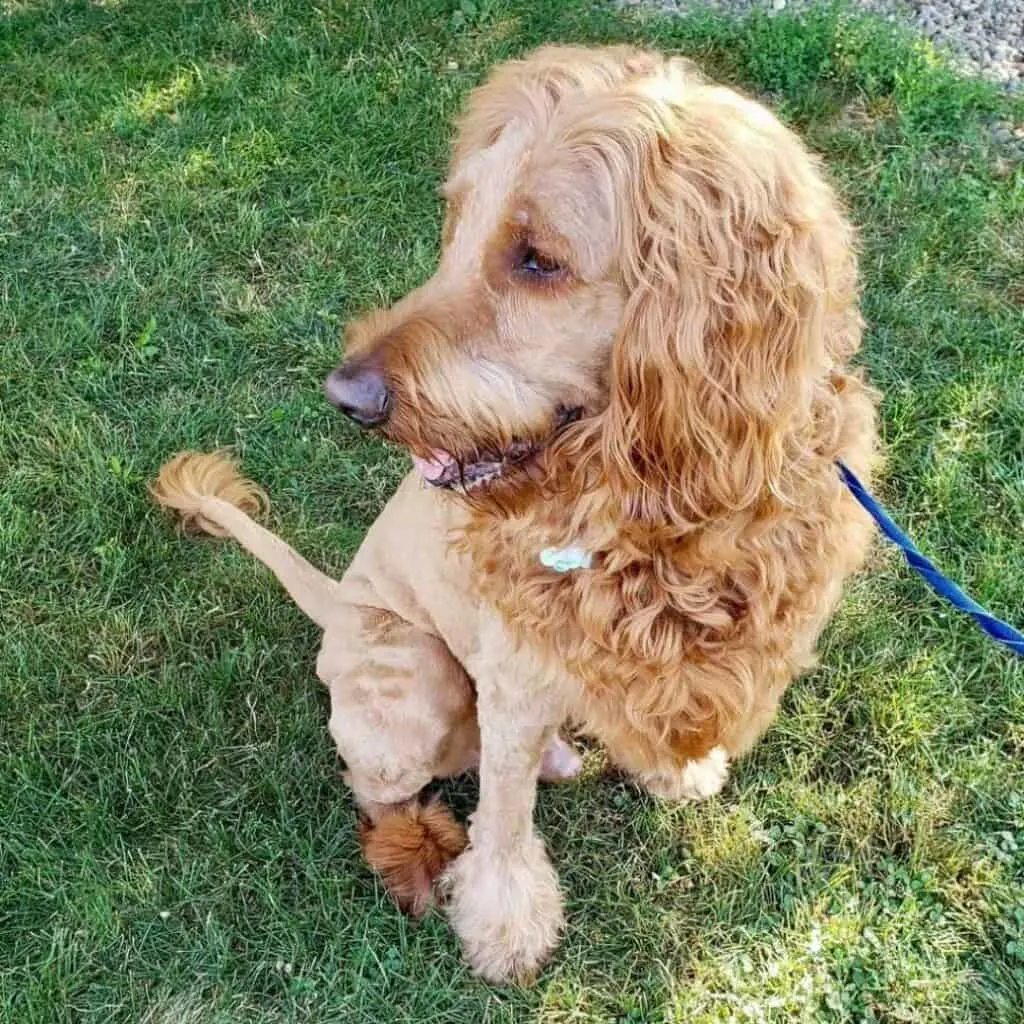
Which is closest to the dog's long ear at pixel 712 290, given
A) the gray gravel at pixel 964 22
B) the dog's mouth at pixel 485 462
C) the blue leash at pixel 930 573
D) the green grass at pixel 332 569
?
the dog's mouth at pixel 485 462

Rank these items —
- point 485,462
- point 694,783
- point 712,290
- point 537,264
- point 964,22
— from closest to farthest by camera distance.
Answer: point 712,290, point 537,264, point 485,462, point 694,783, point 964,22

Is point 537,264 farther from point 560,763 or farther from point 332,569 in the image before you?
point 332,569

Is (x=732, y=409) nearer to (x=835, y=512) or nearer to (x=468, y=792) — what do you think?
(x=835, y=512)

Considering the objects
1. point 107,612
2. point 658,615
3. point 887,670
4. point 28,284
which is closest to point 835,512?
point 658,615

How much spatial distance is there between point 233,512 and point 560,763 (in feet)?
3.88

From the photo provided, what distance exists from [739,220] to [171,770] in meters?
2.28

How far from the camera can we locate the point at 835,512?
2.14 meters

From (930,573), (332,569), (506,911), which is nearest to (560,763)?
(506,911)

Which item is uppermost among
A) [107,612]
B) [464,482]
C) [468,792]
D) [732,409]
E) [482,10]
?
[732,409]

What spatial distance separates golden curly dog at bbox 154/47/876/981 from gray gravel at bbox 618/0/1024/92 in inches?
134

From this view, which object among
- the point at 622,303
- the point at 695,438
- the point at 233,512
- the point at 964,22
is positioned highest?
the point at 622,303

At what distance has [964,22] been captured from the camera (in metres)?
5.04

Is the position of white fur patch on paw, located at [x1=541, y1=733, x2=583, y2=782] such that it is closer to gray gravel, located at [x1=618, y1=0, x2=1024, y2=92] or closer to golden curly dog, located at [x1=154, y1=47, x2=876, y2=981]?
golden curly dog, located at [x1=154, y1=47, x2=876, y2=981]

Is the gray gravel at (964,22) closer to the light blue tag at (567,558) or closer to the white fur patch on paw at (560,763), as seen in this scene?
the white fur patch on paw at (560,763)
